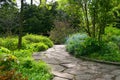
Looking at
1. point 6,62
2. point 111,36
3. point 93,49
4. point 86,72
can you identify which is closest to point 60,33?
point 111,36

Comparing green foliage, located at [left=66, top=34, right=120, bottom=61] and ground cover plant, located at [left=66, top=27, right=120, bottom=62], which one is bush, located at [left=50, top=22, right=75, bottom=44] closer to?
ground cover plant, located at [left=66, top=27, right=120, bottom=62]

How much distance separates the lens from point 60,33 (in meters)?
17.4


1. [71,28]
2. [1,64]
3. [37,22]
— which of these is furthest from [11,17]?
[1,64]

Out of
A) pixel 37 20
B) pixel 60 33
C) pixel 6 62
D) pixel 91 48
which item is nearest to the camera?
pixel 6 62

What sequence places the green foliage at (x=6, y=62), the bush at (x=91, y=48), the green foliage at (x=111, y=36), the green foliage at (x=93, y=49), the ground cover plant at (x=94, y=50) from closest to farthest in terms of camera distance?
the green foliage at (x=6, y=62) < the ground cover plant at (x=94, y=50) < the green foliage at (x=93, y=49) < the bush at (x=91, y=48) < the green foliage at (x=111, y=36)

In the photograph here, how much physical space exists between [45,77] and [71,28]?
43.0 ft

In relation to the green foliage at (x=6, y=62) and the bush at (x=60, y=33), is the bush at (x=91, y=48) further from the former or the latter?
the bush at (x=60, y=33)

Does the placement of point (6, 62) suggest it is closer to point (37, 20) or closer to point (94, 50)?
point (94, 50)

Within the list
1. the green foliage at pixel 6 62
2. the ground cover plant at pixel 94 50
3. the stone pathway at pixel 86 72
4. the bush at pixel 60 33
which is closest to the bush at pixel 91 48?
the ground cover plant at pixel 94 50

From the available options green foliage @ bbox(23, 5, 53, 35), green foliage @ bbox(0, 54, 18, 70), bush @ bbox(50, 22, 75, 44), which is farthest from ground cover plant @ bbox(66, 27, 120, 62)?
green foliage @ bbox(23, 5, 53, 35)

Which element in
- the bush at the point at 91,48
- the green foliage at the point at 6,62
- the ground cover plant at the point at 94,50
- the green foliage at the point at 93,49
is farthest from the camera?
the bush at the point at 91,48

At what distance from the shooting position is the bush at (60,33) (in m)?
17.3

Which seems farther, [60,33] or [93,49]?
[60,33]

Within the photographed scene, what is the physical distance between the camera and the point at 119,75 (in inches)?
227
